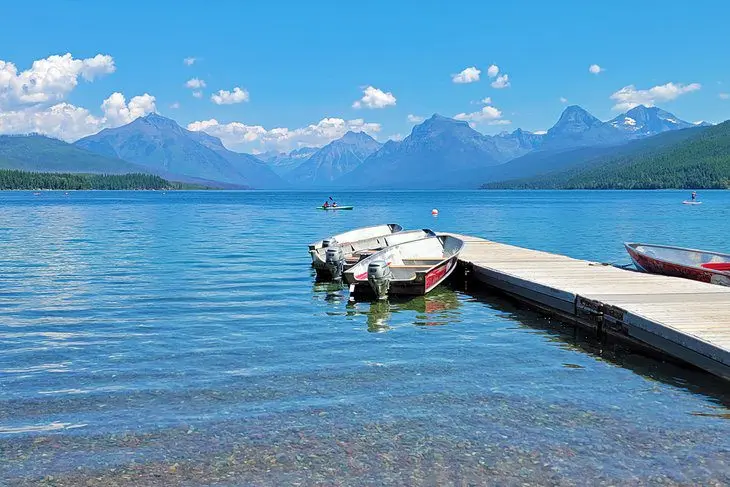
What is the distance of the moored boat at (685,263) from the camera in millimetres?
21156

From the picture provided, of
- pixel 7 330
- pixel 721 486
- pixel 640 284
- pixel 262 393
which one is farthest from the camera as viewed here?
pixel 640 284

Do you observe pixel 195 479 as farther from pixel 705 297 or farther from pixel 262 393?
pixel 705 297

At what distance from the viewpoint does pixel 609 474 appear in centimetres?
822

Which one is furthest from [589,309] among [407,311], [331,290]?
[331,290]

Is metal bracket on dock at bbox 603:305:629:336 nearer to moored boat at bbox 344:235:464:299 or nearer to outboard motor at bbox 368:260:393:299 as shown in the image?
moored boat at bbox 344:235:464:299

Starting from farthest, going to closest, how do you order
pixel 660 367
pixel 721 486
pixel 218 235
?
pixel 218 235, pixel 660 367, pixel 721 486

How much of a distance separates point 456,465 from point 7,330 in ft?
41.9

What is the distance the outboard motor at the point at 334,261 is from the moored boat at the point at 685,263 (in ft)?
37.6

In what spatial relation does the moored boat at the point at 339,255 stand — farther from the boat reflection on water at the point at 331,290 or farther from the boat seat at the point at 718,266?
the boat seat at the point at 718,266

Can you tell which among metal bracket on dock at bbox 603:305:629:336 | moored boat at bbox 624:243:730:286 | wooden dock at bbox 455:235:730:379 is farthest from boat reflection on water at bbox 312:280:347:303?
moored boat at bbox 624:243:730:286

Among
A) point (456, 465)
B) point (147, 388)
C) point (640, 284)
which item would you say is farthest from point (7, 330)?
point (640, 284)

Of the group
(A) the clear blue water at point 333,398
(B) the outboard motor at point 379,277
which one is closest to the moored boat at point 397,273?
(B) the outboard motor at point 379,277

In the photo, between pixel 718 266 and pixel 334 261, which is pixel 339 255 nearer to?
pixel 334 261

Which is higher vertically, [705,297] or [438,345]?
[705,297]
